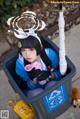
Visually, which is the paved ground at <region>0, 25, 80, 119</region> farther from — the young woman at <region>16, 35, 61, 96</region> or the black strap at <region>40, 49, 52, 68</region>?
the black strap at <region>40, 49, 52, 68</region>

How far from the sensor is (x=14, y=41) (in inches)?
150

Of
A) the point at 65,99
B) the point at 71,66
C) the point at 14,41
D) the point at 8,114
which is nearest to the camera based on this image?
the point at 71,66

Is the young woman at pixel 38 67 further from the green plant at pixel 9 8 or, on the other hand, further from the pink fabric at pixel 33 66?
the green plant at pixel 9 8

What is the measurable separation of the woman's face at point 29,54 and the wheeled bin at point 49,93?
172 mm

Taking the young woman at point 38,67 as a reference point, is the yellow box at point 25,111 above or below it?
below

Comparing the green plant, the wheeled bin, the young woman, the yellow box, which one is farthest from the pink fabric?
the green plant

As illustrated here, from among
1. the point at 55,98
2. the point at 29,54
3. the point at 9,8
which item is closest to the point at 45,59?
the point at 29,54

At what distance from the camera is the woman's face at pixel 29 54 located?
2.80m

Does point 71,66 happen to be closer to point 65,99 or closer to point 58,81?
point 58,81

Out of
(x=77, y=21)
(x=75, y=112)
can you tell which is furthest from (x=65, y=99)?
(x=77, y=21)

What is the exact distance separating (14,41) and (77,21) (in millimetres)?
721

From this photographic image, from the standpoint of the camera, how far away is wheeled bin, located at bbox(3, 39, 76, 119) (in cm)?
280

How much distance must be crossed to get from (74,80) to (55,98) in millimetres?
566

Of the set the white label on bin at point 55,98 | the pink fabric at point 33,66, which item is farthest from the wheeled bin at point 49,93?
the pink fabric at point 33,66
